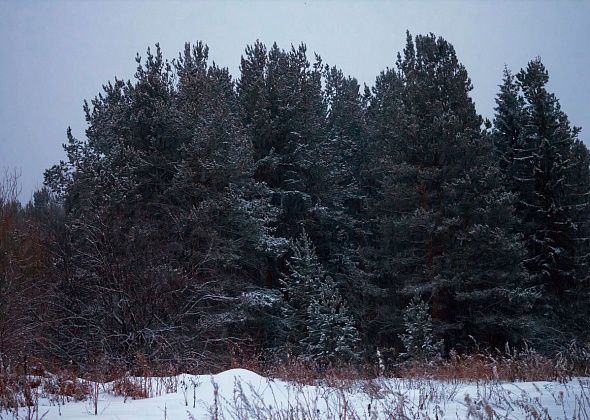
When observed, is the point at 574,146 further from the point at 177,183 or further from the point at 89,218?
the point at 89,218

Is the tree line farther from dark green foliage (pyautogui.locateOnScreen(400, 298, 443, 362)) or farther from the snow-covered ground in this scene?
the snow-covered ground

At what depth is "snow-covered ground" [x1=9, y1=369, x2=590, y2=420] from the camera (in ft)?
15.6

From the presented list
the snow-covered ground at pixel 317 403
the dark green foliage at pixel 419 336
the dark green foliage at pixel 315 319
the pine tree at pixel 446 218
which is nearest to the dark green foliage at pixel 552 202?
the pine tree at pixel 446 218

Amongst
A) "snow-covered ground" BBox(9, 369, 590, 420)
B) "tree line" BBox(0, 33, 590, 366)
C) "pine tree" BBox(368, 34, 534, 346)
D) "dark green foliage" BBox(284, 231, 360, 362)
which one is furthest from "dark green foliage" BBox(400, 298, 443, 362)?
"snow-covered ground" BBox(9, 369, 590, 420)

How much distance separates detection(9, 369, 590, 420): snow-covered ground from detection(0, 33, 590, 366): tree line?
25.8 ft

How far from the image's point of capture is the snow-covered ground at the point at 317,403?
187 inches

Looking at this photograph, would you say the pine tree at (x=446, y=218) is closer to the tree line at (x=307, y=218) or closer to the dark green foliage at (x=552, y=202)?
the tree line at (x=307, y=218)

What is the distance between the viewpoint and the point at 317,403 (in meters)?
5.80

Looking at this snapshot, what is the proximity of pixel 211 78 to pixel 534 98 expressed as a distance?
14.4 m

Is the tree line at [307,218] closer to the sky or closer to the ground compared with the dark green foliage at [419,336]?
closer to the sky

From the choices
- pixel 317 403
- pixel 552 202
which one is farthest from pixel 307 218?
pixel 317 403

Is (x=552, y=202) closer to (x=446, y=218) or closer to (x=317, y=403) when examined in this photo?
(x=446, y=218)

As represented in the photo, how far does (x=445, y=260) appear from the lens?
19.2 m

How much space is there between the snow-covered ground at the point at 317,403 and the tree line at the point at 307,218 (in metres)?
7.87
